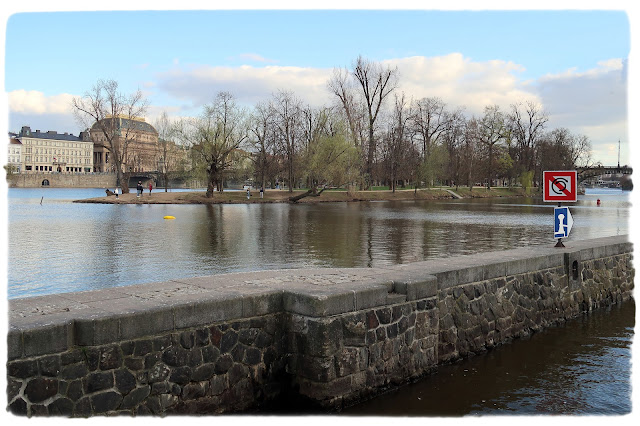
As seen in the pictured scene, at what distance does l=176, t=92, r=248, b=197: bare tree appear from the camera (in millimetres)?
61250

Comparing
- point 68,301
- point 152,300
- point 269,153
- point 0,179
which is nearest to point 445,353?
point 152,300

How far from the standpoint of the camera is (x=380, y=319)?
7383 millimetres

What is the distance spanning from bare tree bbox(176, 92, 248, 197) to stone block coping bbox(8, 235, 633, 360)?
53.4 metres

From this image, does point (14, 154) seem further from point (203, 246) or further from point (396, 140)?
point (203, 246)

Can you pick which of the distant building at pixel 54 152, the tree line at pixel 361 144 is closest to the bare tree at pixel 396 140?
the tree line at pixel 361 144

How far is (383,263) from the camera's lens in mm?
16312

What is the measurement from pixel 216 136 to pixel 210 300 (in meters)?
56.8

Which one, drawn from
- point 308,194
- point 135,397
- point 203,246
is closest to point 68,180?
point 308,194

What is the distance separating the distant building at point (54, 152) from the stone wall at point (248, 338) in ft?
533

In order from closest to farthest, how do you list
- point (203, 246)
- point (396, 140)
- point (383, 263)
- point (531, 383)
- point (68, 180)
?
1. point (531, 383)
2. point (383, 263)
3. point (203, 246)
4. point (396, 140)
5. point (68, 180)

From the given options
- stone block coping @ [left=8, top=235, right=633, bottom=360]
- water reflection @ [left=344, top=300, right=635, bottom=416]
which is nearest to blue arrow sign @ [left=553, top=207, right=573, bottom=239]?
water reflection @ [left=344, top=300, right=635, bottom=416]

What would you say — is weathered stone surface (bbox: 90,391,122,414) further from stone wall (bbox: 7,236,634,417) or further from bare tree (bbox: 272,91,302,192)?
bare tree (bbox: 272,91,302,192)

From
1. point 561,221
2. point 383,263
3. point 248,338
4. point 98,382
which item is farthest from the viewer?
point 383,263

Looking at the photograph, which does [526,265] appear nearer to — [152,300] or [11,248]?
[152,300]
